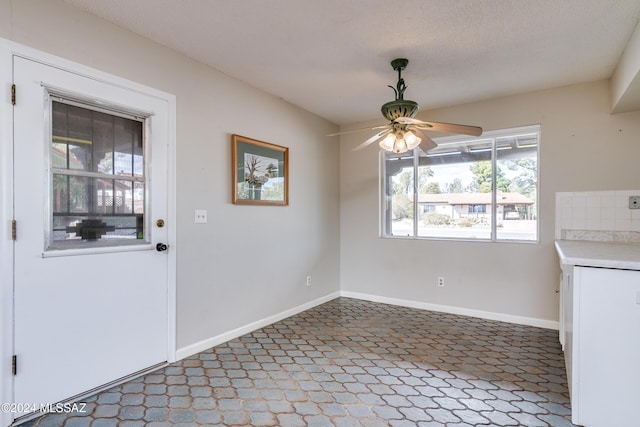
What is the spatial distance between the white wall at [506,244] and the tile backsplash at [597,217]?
7 centimetres

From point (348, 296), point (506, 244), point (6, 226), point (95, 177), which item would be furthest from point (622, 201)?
point (6, 226)

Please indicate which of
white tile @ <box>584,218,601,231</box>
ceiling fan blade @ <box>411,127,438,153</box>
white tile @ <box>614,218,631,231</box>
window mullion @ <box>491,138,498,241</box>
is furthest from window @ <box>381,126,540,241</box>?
ceiling fan blade @ <box>411,127,438,153</box>

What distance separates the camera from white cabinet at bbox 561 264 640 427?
5.83 ft

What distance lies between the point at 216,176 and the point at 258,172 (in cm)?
52

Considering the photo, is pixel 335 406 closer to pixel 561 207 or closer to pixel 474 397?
pixel 474 397

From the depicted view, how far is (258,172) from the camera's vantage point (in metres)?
3.46

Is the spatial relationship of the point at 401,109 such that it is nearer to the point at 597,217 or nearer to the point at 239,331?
→ the point at 597,217

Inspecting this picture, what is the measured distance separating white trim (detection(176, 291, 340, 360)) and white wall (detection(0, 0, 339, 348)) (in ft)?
0.12

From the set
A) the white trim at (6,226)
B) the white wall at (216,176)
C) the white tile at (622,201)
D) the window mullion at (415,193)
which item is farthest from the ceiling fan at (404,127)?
the white trim at (6,226)

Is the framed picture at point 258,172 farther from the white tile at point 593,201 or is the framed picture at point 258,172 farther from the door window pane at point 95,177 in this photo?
the white tile at point 593,201

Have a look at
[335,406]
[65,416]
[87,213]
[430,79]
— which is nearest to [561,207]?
[430,79]

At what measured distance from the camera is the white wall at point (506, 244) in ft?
10.6

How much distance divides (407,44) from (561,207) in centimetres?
232

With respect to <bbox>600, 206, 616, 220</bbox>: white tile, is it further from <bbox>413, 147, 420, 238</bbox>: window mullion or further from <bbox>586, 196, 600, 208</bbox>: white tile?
<bbox>413, 147, 420, 238</bbox>: window mullion
